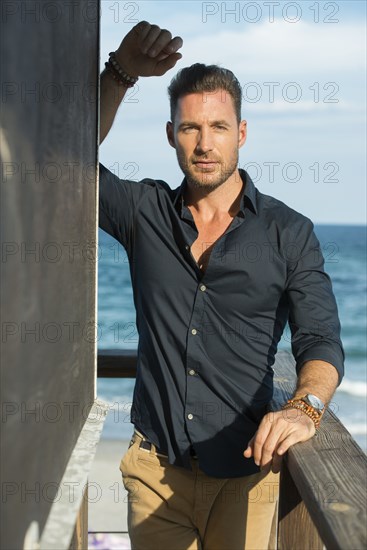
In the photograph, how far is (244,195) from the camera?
98.3 inches

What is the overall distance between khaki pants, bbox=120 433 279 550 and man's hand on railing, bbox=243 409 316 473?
0.55 m

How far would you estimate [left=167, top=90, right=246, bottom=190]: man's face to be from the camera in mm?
2445

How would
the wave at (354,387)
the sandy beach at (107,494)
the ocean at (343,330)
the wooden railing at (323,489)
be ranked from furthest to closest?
the wave at (354,387)
the ocean at (343,330)
the sandy beach at (107,494)
the wooden railing at (323,489)

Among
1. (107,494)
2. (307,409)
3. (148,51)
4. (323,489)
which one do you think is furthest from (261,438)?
(107,494)

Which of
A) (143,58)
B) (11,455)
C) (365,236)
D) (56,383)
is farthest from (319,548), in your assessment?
(365,236)

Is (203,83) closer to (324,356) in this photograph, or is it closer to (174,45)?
(174,45)

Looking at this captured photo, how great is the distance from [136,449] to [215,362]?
1.18 ft

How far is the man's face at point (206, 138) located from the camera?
245 centimetres

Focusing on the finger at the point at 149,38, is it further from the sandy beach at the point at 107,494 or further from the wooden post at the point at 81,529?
the sandy beach at the point at 107,494

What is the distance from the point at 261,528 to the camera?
2.56m

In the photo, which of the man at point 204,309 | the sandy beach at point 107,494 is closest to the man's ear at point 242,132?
the man at point 204,309

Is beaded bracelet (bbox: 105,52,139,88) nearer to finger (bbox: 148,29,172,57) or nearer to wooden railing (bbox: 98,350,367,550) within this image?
finger (bbox: 148,29,172,57)

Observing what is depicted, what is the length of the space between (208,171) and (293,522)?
1.00m

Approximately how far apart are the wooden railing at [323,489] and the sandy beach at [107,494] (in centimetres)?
637
